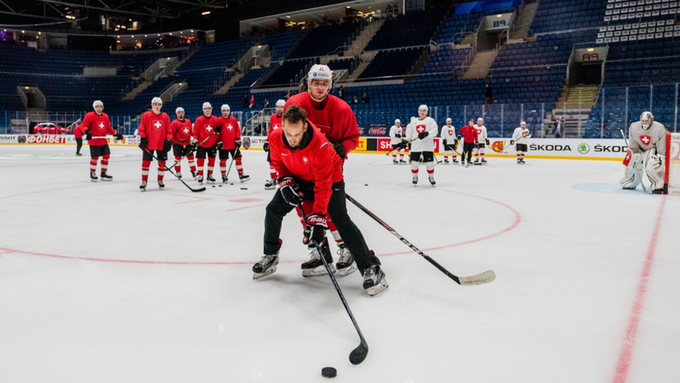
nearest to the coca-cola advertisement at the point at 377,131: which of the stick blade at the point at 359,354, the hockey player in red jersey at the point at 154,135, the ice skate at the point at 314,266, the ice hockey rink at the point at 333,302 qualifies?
the hockey player in red jersey at the point at 154,135

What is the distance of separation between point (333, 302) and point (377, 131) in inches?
672

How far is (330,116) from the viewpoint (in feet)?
11.3

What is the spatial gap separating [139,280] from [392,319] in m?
1.64

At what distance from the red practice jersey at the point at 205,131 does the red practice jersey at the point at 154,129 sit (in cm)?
75

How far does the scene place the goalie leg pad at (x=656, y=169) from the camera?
7605mm

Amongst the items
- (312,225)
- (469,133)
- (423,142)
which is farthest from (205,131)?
(469,133)

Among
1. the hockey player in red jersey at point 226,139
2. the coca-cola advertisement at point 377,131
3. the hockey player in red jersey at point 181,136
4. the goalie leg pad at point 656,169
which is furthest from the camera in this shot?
the coca-cola advertisement at point 377,131

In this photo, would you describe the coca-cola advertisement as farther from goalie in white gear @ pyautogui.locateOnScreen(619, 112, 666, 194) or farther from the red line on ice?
the red line on ice

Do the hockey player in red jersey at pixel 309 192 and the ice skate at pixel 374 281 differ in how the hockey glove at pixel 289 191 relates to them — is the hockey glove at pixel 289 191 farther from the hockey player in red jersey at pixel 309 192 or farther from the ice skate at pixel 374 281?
the ice skate at pixel 374 281

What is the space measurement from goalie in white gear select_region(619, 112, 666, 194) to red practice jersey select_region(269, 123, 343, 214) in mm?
6546

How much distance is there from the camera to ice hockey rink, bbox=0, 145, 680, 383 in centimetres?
203

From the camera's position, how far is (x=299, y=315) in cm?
261

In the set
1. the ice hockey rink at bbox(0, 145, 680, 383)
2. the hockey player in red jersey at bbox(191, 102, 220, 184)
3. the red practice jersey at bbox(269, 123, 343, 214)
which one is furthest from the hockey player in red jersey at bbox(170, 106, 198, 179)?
the red practice jersey at bbox(269, 123, 343, 214)

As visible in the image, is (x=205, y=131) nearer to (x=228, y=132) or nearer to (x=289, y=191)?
(x=228, y=132)
